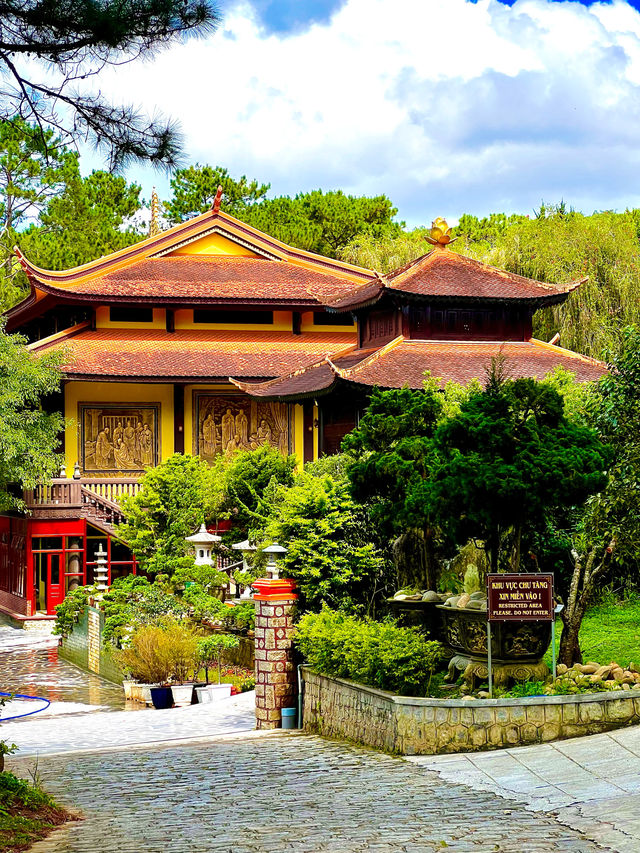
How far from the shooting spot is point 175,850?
888 centimetres

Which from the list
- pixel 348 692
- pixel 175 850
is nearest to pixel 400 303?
pixel 348 692

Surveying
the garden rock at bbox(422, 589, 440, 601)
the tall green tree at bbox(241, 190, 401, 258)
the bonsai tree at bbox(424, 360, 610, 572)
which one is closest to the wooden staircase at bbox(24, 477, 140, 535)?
the garden rock at bbox(422, 589, 440, 601)

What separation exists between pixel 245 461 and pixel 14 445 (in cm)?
555

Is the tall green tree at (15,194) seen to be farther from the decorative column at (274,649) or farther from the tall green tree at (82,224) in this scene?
the decorative column at (274,649)

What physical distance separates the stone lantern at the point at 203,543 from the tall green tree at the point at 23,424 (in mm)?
5765

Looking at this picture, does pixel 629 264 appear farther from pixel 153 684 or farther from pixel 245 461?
pixel 153 684

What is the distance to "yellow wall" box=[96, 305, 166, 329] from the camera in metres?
36.1

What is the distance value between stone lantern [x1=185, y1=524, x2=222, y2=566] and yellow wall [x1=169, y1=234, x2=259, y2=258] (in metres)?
15.2

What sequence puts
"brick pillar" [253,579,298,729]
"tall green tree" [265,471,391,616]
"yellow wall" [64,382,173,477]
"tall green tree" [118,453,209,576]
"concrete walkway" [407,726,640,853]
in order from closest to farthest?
"concrete walkway" [407,726,640,853], "brick pillar" [253,579,298,729], "tall green tree" [265,471,391,616], "tall green tree" [118,453,209,576], "yellow wall" [64,382,173,477]

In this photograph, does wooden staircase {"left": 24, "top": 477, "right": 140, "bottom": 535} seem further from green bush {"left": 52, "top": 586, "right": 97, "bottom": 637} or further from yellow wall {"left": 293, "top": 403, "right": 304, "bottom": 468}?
yellow wall {"left": 293, "top": 403, "right": 304, "bottom": 468}

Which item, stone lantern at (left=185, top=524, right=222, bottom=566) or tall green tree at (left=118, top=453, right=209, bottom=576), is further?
tall green tree at (left=118, top=453, right=209, bottom=576)

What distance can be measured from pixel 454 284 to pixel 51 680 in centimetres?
1341

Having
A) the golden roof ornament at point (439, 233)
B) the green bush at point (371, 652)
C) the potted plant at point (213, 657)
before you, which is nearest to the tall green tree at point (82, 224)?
the golden roof ornament at point (439, 233)

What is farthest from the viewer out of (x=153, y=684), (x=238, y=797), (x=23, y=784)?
(x=153, y=684)
